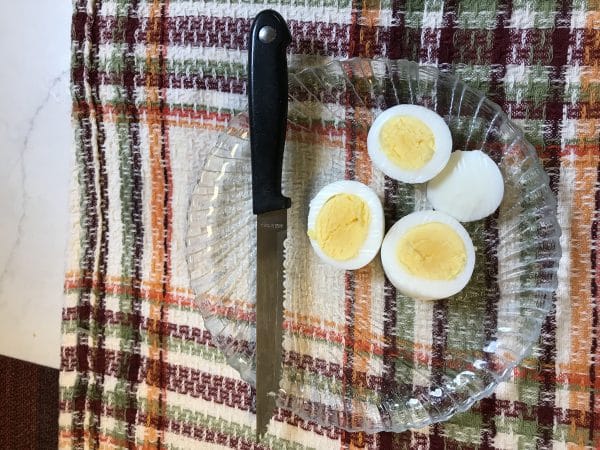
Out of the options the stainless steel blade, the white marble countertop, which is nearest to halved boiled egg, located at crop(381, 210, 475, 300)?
the stainless steel blade

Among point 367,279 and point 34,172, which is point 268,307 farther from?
point 34,172

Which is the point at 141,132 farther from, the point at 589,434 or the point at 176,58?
the point at 589,434

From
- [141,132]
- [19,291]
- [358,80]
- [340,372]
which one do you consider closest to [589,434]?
[340,372]

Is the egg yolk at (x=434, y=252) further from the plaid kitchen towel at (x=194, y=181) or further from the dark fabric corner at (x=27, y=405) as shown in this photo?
the dark fabric corner at (x=27, y=405)

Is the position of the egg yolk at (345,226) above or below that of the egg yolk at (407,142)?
below

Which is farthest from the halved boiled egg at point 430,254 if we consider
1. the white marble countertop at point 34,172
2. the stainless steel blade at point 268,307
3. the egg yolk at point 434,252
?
Result: the white marble countertop at point 34,172

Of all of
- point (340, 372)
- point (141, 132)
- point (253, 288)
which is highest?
point (141, 132)
